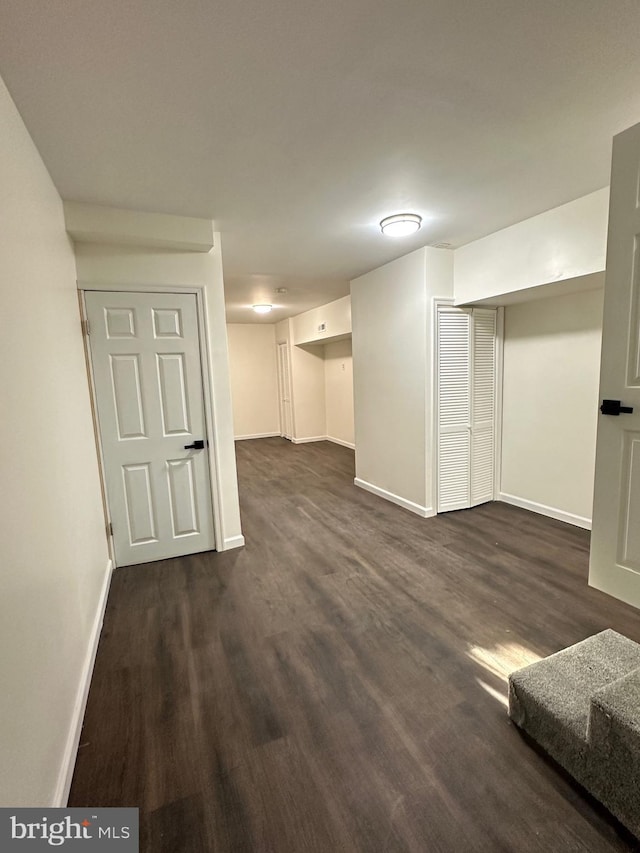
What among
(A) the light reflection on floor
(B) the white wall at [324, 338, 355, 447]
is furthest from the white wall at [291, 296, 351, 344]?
(A) the light reflection on floor

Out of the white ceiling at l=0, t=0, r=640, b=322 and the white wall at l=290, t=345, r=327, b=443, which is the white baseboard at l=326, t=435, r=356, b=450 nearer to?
the white wall at l=290, t=345, r=327, b=443

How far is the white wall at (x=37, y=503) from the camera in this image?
1.06 metres

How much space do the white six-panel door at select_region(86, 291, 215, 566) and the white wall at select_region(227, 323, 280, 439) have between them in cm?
506

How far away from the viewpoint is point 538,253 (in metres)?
2.93

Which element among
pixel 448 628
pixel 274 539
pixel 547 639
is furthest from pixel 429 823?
pixel 274 539

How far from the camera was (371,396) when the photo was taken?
4.54 m

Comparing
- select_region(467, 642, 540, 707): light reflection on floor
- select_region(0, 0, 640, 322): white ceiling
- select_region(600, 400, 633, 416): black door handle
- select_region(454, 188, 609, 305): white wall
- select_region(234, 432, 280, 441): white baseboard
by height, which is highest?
select_region(0, 0, 640, 322): white ceiling

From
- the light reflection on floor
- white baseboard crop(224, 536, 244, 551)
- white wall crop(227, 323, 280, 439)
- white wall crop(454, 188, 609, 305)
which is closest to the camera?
the light reflection on floor

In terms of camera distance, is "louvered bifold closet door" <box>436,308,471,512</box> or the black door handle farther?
"louvered bifold closet door" <box>436,308,471,512</box>

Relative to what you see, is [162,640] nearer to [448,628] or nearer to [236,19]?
[448,628]

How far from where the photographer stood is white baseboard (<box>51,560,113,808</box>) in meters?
1.32

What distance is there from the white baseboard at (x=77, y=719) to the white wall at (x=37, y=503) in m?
0.01

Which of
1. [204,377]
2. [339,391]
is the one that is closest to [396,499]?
[204,377]

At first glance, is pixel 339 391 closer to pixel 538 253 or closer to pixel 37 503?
pixel 538 253
